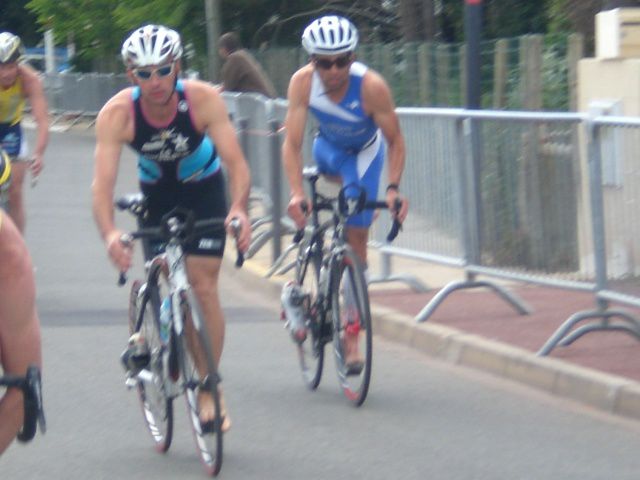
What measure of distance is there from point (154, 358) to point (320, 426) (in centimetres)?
98

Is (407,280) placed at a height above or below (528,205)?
below

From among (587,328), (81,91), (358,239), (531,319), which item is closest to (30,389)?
(358,239)

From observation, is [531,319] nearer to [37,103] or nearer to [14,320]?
[37,103]

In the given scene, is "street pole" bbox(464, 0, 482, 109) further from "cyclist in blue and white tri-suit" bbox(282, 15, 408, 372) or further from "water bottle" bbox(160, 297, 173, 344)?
"water bottle" bbox(160, 297, 173, 344)

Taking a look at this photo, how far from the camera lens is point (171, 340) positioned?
656cm

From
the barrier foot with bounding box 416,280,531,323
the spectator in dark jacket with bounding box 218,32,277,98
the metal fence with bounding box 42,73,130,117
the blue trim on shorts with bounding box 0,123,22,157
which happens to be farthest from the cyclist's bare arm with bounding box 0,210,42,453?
the metal fence with bounding box 42,73,130,117

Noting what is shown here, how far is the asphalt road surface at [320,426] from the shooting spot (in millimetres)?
6633

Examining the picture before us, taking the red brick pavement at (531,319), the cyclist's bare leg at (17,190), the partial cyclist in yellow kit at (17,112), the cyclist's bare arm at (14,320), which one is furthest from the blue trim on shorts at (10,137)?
the cyclist's bare arm at (14,320)

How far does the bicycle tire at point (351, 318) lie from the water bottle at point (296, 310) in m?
0.26

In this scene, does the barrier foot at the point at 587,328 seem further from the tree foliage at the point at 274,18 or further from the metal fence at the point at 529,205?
the tree foliage at the point at 274,18

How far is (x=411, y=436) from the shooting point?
23.7 feet

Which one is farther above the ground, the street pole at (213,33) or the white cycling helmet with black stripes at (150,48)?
the white cycling helmet with black stripes at (150,48)

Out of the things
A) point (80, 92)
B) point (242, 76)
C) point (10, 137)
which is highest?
point (10, 137)

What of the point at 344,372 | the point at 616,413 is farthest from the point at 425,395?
the point at 616,413
